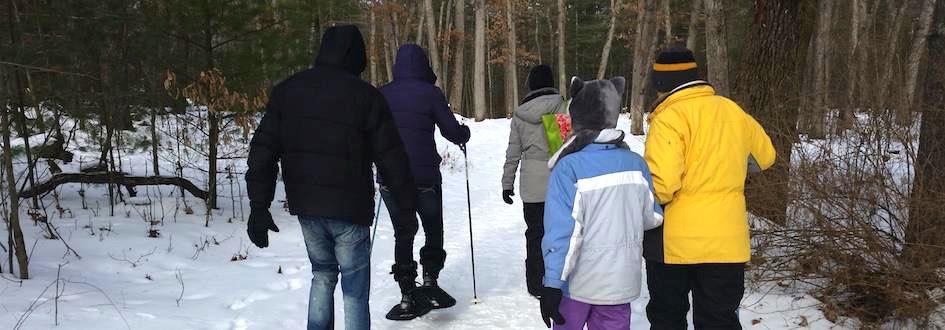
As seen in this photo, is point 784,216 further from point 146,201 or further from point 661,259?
point 146,201

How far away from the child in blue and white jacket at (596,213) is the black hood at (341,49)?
4.20 feet

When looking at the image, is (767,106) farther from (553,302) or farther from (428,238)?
(553,302)

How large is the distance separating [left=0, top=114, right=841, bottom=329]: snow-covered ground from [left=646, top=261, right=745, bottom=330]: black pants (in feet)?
3.98

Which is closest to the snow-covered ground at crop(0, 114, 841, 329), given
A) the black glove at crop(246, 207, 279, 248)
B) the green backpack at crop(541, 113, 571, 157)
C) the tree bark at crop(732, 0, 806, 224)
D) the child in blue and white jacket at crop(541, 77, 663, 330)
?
the black glove at crop(246, 207, 279, 248)

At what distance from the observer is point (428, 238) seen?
453cm

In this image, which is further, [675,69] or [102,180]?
[102,180]

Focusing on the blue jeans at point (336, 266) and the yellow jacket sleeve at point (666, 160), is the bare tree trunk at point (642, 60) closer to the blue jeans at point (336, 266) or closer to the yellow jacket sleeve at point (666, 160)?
the yellow jacket sleeve at point (666, 160)

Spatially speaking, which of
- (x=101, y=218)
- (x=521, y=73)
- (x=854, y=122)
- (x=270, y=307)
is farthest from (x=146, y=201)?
(x=521, y=73)

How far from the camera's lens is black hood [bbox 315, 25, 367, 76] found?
121 inches

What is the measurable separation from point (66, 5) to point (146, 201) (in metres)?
3.14

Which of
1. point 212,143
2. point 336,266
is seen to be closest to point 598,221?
point 336,266

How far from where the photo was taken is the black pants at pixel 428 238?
423 cm

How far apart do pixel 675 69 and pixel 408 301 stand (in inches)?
104

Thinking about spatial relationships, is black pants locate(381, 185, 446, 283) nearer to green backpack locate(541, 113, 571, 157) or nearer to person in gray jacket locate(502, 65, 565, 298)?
person in gray jacket locate(502, 65, 565, 298)
